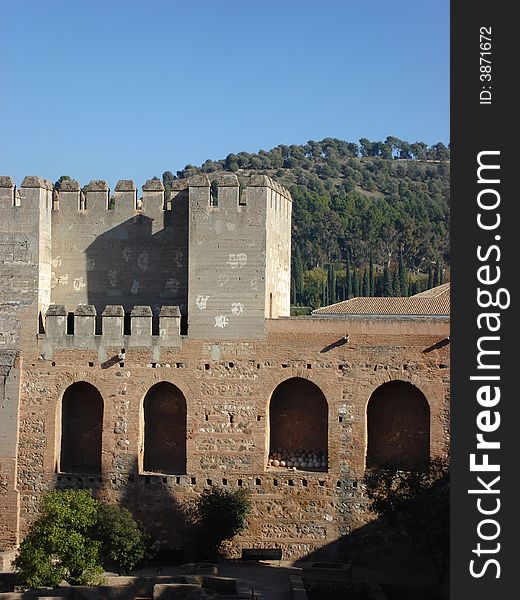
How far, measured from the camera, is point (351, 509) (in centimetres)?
2658

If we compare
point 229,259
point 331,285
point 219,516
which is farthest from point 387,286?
point 219,516

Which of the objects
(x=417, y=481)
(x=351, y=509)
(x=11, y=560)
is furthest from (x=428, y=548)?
(x=11, y=560)

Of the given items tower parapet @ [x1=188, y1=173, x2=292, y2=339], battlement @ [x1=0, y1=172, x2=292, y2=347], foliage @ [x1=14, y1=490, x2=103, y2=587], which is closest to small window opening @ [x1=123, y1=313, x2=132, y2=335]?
battlement @ [x1=0, y1=172, x2=292, y2=347]

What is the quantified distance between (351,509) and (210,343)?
4.98 metres

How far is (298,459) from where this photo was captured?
27.5 metres

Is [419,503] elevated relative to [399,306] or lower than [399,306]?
lower

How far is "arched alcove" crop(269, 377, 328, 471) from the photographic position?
27484mm

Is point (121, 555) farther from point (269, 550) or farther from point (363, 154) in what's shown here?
point (363, 154)

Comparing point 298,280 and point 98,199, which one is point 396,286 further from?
Answer: point 98,199

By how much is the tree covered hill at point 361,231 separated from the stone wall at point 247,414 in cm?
3087

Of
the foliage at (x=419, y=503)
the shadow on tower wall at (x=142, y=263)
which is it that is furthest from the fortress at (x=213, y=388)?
the foliage at (x=419, y=503)

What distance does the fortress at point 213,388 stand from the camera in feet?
87.5

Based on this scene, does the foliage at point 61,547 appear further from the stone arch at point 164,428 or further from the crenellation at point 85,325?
the crenellation at point 85,325

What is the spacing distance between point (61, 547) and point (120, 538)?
138cm
